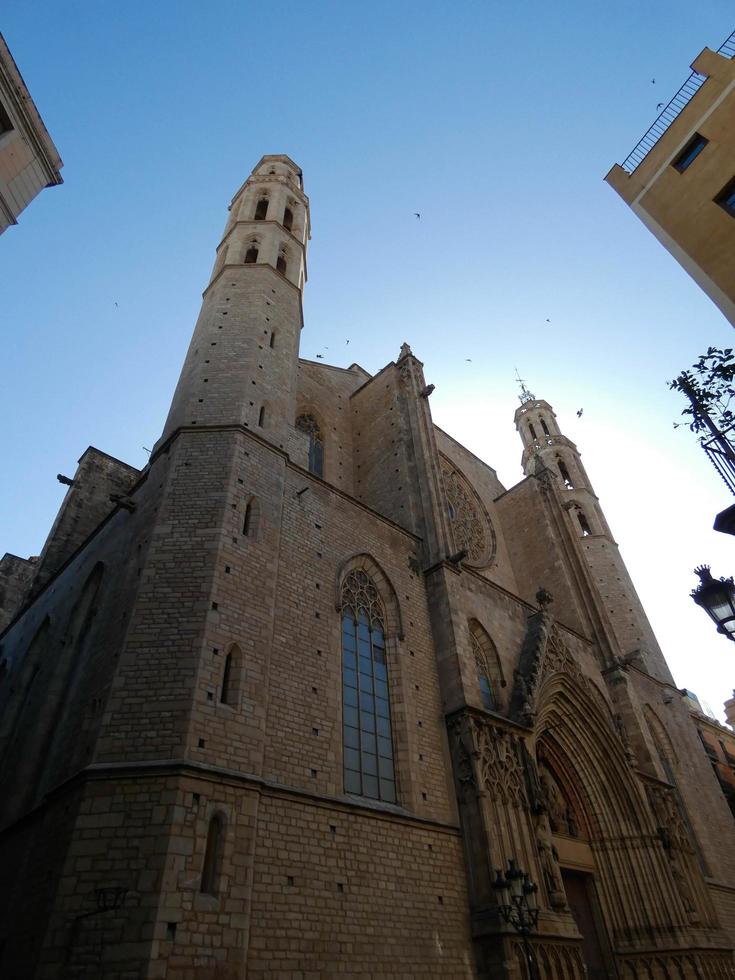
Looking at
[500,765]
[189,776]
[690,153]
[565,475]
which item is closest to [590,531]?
[565,475]

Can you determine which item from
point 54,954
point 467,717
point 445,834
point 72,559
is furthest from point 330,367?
point 54,954

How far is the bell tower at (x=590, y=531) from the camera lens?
22.3 metres

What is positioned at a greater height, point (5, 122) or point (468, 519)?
point (468, 519)

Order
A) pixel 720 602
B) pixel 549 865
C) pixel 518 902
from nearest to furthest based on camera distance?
pixel 720 602 → pixel 518 902 → pixel 549 865

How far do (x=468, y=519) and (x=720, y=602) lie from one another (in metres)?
14.9

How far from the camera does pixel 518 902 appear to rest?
27.8ft

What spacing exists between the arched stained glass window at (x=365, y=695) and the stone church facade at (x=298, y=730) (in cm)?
5

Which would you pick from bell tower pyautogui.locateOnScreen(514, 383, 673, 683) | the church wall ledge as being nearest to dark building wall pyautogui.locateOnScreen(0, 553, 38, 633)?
the church wall ledge

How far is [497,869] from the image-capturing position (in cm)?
905

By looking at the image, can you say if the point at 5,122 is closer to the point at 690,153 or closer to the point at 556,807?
the point at 690,153

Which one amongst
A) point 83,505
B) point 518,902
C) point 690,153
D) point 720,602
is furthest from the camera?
point 83,505

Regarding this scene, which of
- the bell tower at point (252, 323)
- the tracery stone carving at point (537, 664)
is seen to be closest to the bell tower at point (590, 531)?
the tracery stone carving at point (537, 664)

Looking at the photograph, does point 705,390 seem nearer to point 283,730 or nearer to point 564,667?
point 283,730

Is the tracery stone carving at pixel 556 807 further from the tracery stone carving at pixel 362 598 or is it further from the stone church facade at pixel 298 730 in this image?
the tracery stone carving at pixel 362 598
